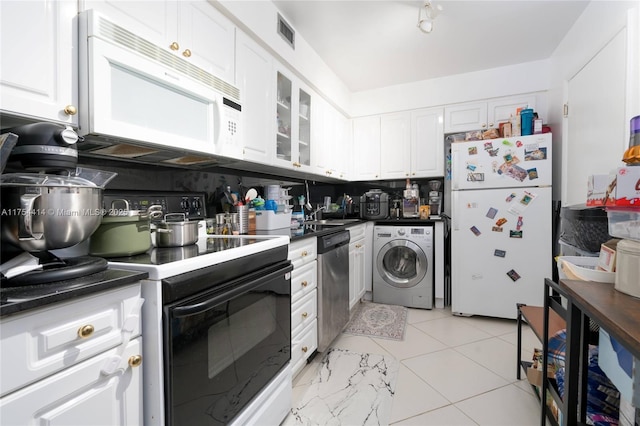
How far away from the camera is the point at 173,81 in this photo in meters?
1.19

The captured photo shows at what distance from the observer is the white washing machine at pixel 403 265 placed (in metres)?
2.98

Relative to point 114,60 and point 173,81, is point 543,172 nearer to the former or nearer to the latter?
point 173,81

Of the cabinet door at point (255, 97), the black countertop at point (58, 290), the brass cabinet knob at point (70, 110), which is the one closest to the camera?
the black countertop at point (58, 290)

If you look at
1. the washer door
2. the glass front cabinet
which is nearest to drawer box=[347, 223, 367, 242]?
the washer door

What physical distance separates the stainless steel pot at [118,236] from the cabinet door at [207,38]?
0.76m

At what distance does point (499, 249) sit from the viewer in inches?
105

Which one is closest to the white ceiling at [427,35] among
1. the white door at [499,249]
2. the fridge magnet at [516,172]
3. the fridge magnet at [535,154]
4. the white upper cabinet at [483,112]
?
the white upper cabinet at [483,112]

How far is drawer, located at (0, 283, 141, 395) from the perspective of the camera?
57cm

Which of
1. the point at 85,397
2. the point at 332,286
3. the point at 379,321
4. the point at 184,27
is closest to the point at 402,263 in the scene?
the point at 379,321

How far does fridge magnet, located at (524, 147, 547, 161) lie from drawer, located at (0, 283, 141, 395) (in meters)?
2.98

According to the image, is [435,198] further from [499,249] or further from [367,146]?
[367,146]

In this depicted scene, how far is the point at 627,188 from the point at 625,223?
0.41 feet

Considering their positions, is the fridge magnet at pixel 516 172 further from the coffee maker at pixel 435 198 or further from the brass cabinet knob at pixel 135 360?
the brass cabinet knob at pixel 135 360

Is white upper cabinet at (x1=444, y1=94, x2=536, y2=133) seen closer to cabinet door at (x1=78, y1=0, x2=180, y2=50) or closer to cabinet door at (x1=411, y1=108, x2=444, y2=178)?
cabinet door at (x1=411, y1=108, x2=444, y2=178)
